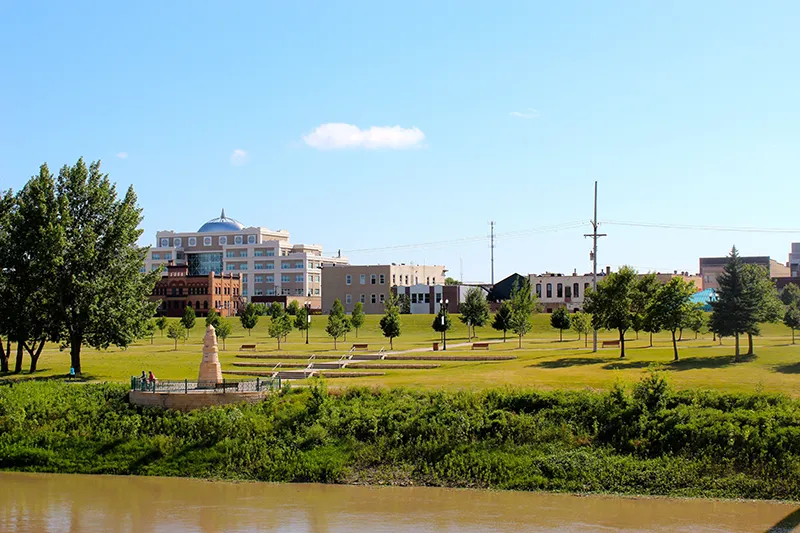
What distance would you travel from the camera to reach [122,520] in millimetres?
24062

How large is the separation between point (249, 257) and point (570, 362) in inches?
4201

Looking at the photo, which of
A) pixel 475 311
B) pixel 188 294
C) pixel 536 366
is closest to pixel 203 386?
pixel 536 366

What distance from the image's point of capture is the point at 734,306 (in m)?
46.7

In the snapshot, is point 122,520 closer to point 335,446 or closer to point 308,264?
point 335,446

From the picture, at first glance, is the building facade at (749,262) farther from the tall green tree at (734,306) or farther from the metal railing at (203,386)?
the metal railing at (203,386)

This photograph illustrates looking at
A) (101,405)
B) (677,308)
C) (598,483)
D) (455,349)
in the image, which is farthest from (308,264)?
(598,483)

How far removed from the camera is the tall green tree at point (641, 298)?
49844mm

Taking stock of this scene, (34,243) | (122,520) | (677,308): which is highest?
(34,243)

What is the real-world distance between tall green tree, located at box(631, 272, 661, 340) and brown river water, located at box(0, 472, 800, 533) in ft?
84.4

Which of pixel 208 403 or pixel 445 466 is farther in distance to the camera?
pixel 208 403

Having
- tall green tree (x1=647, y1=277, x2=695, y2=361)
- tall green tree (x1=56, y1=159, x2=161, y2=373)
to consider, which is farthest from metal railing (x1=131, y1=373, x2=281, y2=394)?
tall green tree (x1=647, y1=277, x2=695, y2=361)

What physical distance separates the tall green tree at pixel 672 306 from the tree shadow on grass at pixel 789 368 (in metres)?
6.73

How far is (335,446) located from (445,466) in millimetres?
3820

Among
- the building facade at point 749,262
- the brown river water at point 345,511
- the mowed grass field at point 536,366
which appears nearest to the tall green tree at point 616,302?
the mowed grass field at point 536,366
